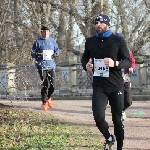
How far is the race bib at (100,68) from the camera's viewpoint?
225 inches

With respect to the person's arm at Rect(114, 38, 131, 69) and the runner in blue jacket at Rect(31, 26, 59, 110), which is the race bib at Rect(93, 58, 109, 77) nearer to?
the person's arm at Rect(114, 38, 131, 69)

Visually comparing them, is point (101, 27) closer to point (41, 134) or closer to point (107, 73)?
point (107, 73)

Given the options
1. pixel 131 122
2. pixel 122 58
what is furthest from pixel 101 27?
pixel 131 122

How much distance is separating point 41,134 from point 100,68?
6.33ft

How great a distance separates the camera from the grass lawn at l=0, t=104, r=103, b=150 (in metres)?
6.24

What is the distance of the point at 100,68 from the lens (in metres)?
5.73

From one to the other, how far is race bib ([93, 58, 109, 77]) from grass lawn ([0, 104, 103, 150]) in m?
1.15

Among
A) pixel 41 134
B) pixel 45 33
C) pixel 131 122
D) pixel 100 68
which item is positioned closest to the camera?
pixel 100 68

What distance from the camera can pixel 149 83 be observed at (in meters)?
17.3

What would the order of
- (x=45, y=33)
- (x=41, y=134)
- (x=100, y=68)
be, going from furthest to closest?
(x=45, y=33)
(x=41, y=134)
(x=100, y=68)

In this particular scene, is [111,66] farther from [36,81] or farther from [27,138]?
[36,81]

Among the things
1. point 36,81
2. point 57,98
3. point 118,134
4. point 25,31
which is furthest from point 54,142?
point 57,98

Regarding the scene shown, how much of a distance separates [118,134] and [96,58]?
1077mm

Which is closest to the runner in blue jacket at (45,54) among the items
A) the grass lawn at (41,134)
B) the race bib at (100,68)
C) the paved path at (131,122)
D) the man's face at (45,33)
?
the man's face at (45,33)
